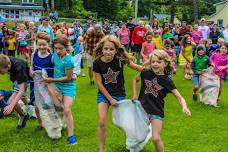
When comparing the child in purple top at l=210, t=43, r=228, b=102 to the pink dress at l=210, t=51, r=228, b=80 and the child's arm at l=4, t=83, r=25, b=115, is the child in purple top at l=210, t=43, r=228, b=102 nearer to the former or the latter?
the pink dress at l=210, t=51, r=228, b=80

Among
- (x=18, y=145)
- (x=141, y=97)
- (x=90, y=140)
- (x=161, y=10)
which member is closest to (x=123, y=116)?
(x=141, y=97)

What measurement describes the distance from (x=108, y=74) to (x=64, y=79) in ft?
3.02

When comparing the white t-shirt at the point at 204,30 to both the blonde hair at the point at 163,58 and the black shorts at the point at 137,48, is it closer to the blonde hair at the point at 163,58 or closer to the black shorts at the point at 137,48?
the black shorts at the point at 137,48

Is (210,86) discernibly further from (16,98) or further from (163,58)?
(16,98)

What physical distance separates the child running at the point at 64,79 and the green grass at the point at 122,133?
1.34 feet

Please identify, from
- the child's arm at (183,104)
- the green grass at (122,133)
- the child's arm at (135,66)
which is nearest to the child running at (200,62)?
the green grass at (122,133)

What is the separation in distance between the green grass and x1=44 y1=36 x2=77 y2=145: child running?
41cm

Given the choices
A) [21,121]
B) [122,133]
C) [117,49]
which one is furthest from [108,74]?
[21,121]

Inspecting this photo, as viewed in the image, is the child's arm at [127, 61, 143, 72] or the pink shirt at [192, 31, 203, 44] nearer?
the child's arm at [127, 61, 143, 72]

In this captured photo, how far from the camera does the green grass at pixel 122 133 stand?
6797mm

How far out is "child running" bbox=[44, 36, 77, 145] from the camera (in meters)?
6.69

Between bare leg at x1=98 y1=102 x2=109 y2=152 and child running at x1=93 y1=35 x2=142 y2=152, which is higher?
child running at x1=93 y1=35 x2=142 y2=152

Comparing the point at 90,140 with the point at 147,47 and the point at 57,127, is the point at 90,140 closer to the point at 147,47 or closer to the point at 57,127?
the point at 57,127

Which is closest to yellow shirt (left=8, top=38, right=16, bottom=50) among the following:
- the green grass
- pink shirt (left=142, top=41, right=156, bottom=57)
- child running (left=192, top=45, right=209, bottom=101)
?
pink shirt (left=142, top=41, right=156, bottom=57)
